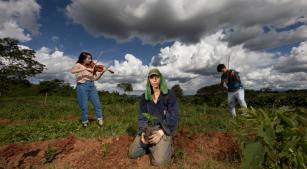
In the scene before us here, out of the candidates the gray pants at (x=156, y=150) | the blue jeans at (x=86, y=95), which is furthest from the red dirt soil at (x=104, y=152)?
the blue jeans at (x=86, y=95)

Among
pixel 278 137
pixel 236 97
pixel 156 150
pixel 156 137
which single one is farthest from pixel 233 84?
pixel 278 137

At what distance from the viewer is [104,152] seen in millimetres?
5273

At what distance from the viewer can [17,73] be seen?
23.5m

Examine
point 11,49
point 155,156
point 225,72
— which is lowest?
point 155,156

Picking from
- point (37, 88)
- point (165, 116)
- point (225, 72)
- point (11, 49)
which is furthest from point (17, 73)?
point (37, 88)

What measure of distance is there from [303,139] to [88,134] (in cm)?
551

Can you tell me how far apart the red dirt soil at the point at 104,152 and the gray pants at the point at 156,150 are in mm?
117

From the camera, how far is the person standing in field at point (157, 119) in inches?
197

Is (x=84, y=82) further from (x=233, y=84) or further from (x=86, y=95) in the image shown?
(x=233, y=84)

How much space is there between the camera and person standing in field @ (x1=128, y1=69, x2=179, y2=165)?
4992 mm

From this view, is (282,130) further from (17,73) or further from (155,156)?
(17,73)

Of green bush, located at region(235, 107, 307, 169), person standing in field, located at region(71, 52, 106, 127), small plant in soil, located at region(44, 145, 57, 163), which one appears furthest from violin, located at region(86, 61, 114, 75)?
green bush, located at region(235, 107, 307, 169)

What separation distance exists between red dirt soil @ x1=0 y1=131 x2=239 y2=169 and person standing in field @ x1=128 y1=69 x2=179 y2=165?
0.19 metres

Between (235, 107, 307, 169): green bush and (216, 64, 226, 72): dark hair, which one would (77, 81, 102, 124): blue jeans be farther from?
(235, 107, 307, 169): green bush
